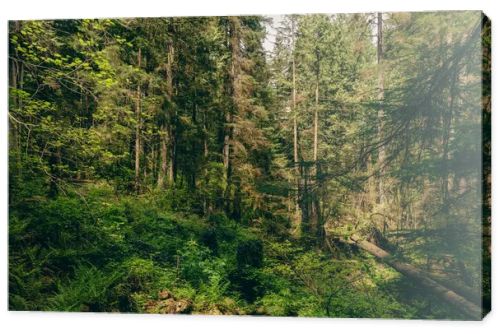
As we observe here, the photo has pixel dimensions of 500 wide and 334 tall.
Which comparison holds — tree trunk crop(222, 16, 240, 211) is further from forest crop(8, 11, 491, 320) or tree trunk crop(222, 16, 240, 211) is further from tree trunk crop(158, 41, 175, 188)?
tree trunk crop(158, 41, 175, 188)

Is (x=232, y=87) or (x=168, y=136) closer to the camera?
(x=232, y=87)

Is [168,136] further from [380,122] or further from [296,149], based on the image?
[380,122]

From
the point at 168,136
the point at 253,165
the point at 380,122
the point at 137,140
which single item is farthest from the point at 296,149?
the point at 137,140

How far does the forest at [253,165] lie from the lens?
9898mm

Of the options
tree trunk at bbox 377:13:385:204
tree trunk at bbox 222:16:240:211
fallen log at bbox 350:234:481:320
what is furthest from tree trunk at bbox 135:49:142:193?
tree trunk at bbox 377:13:385:204

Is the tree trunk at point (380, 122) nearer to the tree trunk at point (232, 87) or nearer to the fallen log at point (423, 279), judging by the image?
the fallen log at point (423, 279)

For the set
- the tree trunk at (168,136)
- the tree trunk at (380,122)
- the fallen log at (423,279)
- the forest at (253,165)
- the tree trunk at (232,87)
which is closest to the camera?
the fallen log at (423,279)

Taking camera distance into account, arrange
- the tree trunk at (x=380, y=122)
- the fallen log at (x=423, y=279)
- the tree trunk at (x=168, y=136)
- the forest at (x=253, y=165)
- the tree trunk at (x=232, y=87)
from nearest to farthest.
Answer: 1. the fallen log at (x=423, y=279)
2. the forest at (x=253, y=165)
3. the tree trunk at (x=380, y=122)
4. the tree trunk at (x=232, y=87)
5. the tree trunk at (x=168, y=136)

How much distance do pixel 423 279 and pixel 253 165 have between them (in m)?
2.64

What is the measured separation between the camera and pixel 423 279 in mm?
9953

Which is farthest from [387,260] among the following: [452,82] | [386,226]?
[452,82]

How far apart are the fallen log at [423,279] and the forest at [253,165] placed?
2cm

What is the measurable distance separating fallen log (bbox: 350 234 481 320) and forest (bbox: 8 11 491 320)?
2 centimetres

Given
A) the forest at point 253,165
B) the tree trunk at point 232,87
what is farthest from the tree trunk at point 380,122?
the tree trunk at point 232,87
